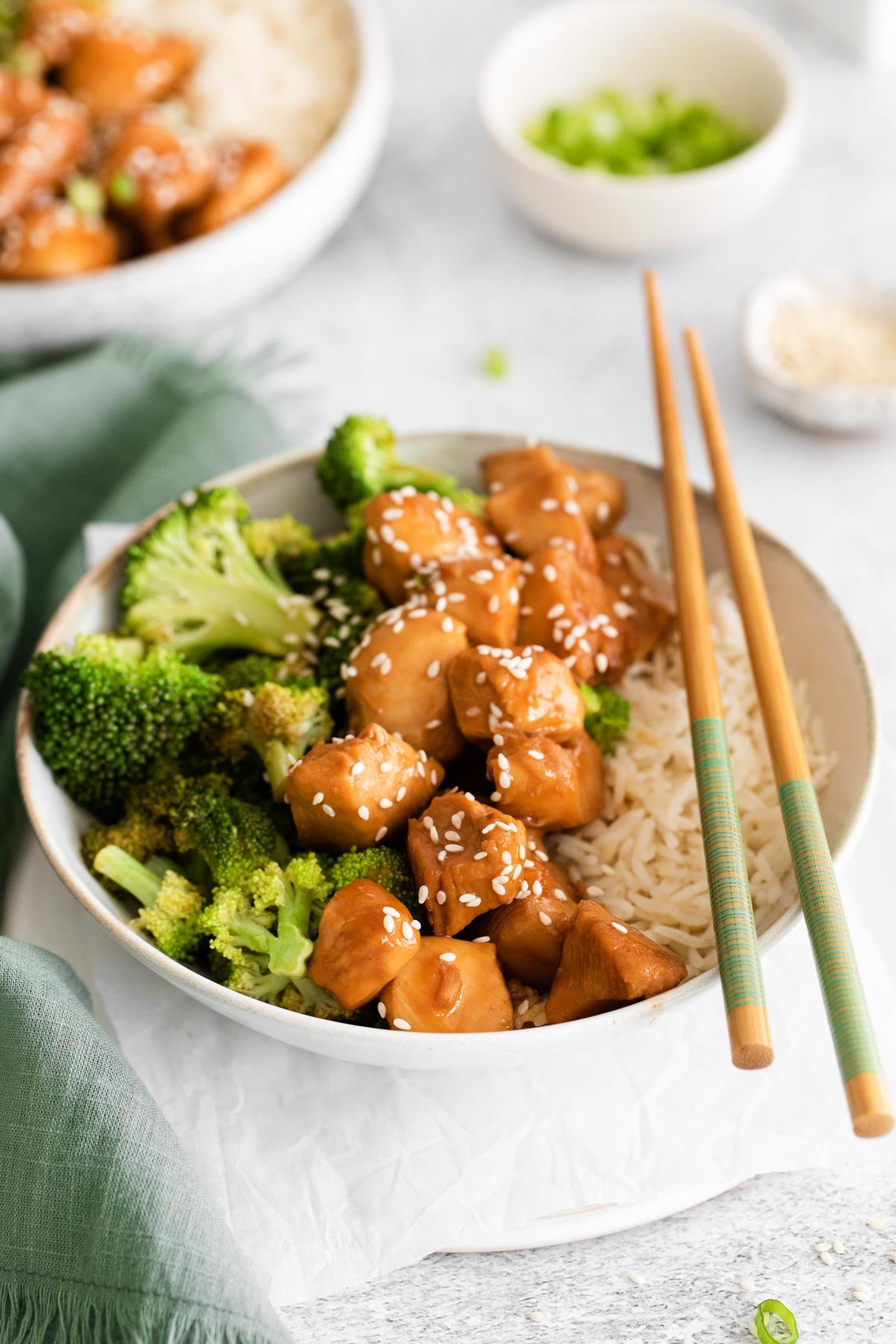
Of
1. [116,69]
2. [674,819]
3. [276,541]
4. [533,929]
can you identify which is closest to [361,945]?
[533,929]

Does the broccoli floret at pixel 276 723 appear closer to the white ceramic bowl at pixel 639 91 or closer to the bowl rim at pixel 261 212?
the bowl rim at pixel 261 212

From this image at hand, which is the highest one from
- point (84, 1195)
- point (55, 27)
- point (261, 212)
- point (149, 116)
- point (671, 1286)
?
point (55, 27)

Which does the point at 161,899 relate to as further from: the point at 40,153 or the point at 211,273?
the point at 40,153

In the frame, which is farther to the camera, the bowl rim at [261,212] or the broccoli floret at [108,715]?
the bowl rim at [261,212]

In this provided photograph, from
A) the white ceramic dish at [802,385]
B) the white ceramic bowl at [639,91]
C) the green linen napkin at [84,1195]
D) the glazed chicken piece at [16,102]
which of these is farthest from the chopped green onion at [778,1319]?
the glazed chicken piece at [16,102]

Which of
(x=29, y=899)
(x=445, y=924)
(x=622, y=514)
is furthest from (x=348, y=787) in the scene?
(x=622, y=514)

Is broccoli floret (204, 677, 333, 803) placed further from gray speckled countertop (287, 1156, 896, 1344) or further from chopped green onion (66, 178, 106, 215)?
chopped green onion (66, 178, 106, 215)
